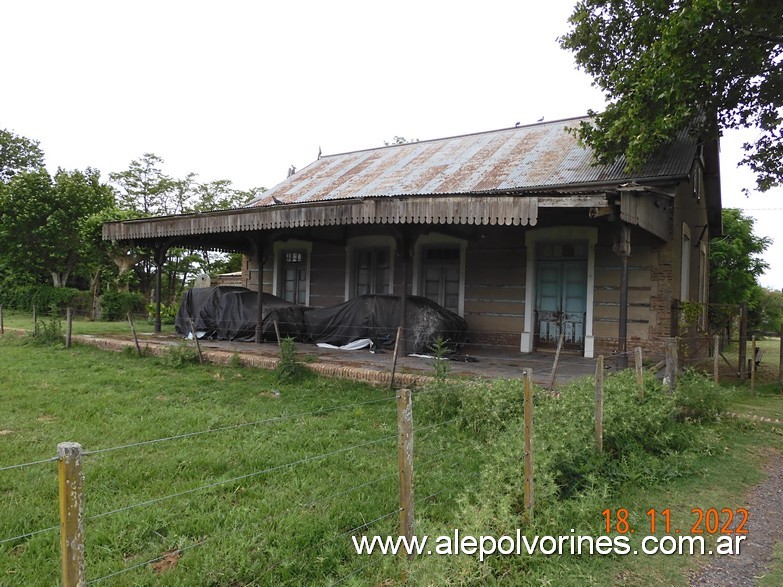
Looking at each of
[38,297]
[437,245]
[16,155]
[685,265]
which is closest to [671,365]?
[685,265]

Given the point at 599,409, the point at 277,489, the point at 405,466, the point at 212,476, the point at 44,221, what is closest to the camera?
the point at 405,466

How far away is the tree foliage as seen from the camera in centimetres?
2061

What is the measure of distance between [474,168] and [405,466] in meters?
10.5

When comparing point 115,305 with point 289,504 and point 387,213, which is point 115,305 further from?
point 289,504

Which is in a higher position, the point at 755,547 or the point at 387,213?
the point at 387,213

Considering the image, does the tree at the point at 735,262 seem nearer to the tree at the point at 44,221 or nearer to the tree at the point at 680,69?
the tree at the point at 680,69

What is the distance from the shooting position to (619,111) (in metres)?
9.07

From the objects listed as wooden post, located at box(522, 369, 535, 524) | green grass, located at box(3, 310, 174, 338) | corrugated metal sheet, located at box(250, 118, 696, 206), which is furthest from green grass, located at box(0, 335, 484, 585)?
green grass, located at box(3, 310, 174, 338)

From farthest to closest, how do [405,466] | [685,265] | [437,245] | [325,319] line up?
[437,245]
[685,265]
[325,319]
[405,466]

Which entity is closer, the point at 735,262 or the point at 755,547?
the point at 755,547

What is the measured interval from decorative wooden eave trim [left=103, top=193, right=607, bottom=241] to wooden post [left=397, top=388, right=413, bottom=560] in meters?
4.80

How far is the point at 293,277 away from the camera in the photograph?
14383 mm

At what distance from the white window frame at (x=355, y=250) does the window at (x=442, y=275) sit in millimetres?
908

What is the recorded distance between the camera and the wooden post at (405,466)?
8.99 ft
